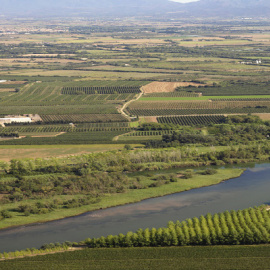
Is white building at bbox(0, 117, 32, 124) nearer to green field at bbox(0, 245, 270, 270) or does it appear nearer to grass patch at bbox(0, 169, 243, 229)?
grass patch at bbox(0, 169, 243, 229)

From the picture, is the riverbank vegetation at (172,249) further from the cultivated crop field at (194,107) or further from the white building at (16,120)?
the cultivated crop field at (194,107)

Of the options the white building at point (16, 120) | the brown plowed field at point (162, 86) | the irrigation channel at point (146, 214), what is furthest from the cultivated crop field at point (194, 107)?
the irrigation channel at point (146, 214)

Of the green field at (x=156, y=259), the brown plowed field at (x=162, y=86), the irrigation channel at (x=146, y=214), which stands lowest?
the irrigation channel at (x=146, y=214)

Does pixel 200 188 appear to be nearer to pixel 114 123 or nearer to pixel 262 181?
pixel 262 181

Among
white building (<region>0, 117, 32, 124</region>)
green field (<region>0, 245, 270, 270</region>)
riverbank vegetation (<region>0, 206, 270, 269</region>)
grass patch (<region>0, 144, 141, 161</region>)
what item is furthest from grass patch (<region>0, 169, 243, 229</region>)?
white building (<region>0, 117, 32, 124</region>)

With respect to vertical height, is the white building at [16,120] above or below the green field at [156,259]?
above

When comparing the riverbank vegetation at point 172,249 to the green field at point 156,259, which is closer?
the green field at point 156,259

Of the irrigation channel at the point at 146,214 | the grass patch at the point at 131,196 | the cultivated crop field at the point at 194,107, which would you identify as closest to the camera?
the irrigation channel at the point at 146,214

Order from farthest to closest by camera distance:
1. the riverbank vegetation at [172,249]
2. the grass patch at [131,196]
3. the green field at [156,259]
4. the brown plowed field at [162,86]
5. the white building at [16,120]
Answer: the brown plowed field at [162,86], the white building at [16,120], the grass patch at [131,196], the riverbank vegetation at [172,249], the green field at [156,259]
